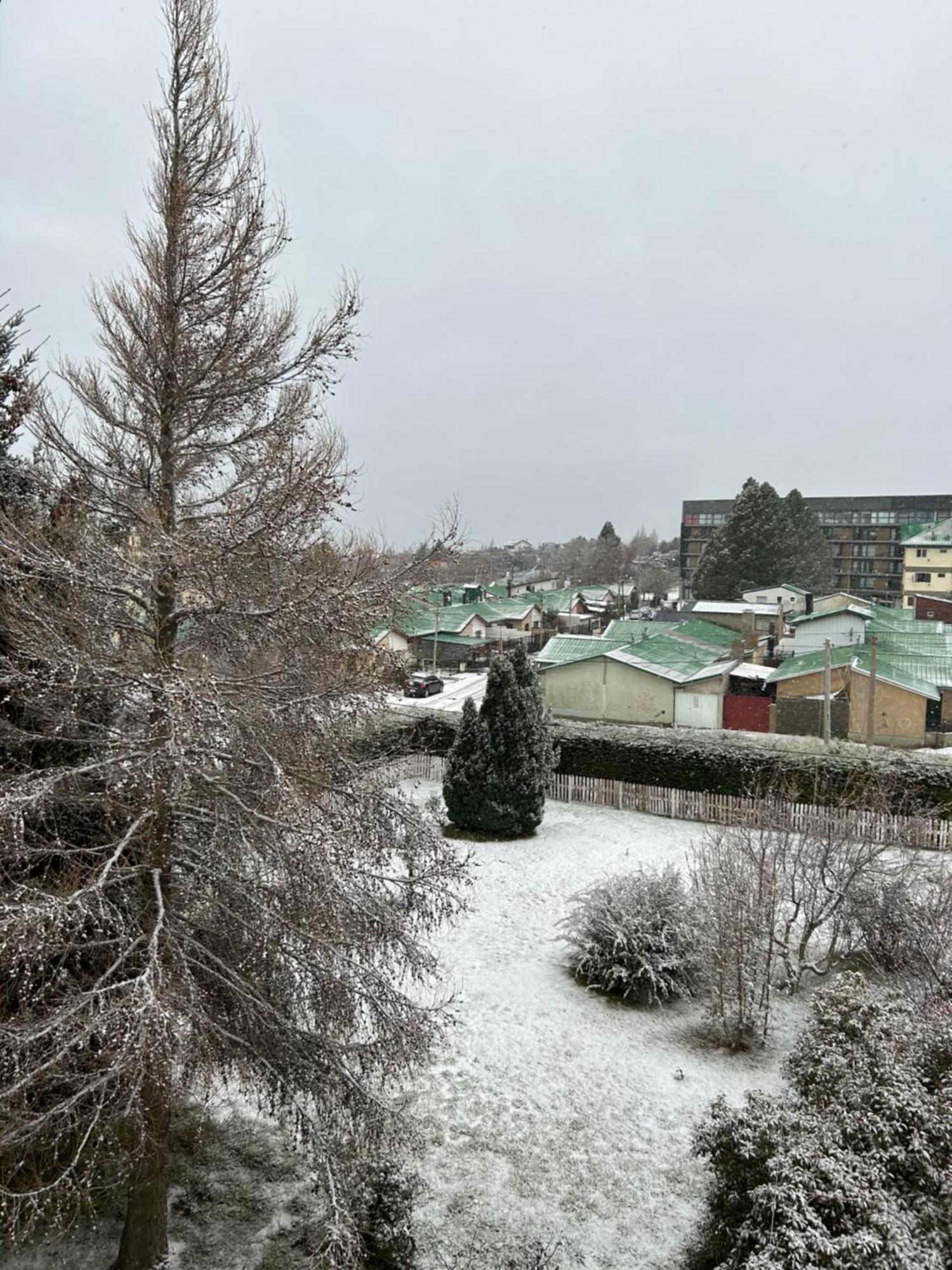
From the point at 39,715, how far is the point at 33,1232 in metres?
3.94

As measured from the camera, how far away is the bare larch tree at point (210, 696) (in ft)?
14.5

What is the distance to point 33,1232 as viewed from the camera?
539cm

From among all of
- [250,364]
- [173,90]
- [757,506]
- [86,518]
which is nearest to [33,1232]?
[86,518]

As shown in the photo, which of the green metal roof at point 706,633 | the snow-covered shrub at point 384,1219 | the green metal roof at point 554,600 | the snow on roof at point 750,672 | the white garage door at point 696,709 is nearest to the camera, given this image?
the snow-covered shrub at point 384,1219

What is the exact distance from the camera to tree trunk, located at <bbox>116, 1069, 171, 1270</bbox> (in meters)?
4.87

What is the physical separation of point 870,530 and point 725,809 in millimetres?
69292

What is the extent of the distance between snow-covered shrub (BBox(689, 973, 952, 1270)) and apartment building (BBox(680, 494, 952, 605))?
2692 inches

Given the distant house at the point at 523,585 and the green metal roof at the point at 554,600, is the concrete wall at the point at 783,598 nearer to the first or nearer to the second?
the green metal roof at the point at 554,600

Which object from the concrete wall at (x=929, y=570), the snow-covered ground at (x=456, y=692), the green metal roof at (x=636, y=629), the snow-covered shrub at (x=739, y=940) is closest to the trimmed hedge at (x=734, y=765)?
the snow-covered shrub at (x=739, y=940)

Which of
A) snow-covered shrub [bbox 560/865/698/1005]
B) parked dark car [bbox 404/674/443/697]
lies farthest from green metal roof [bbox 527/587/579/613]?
snow-covered shrub [bbox 560/865/698/1005]

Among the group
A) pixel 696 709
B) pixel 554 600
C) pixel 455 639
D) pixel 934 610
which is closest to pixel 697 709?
pixel 696 709

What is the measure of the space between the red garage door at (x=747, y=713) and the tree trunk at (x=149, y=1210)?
934 inches

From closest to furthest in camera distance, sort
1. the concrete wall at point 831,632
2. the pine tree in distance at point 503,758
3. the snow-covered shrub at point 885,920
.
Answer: the snow-covered shrub at point 885,920
the pine tree in distance at point 503,758
the concrete wall at point 831,632

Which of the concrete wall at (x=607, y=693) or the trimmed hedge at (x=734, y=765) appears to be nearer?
the trimmed hedge at (x=734, y=765)
